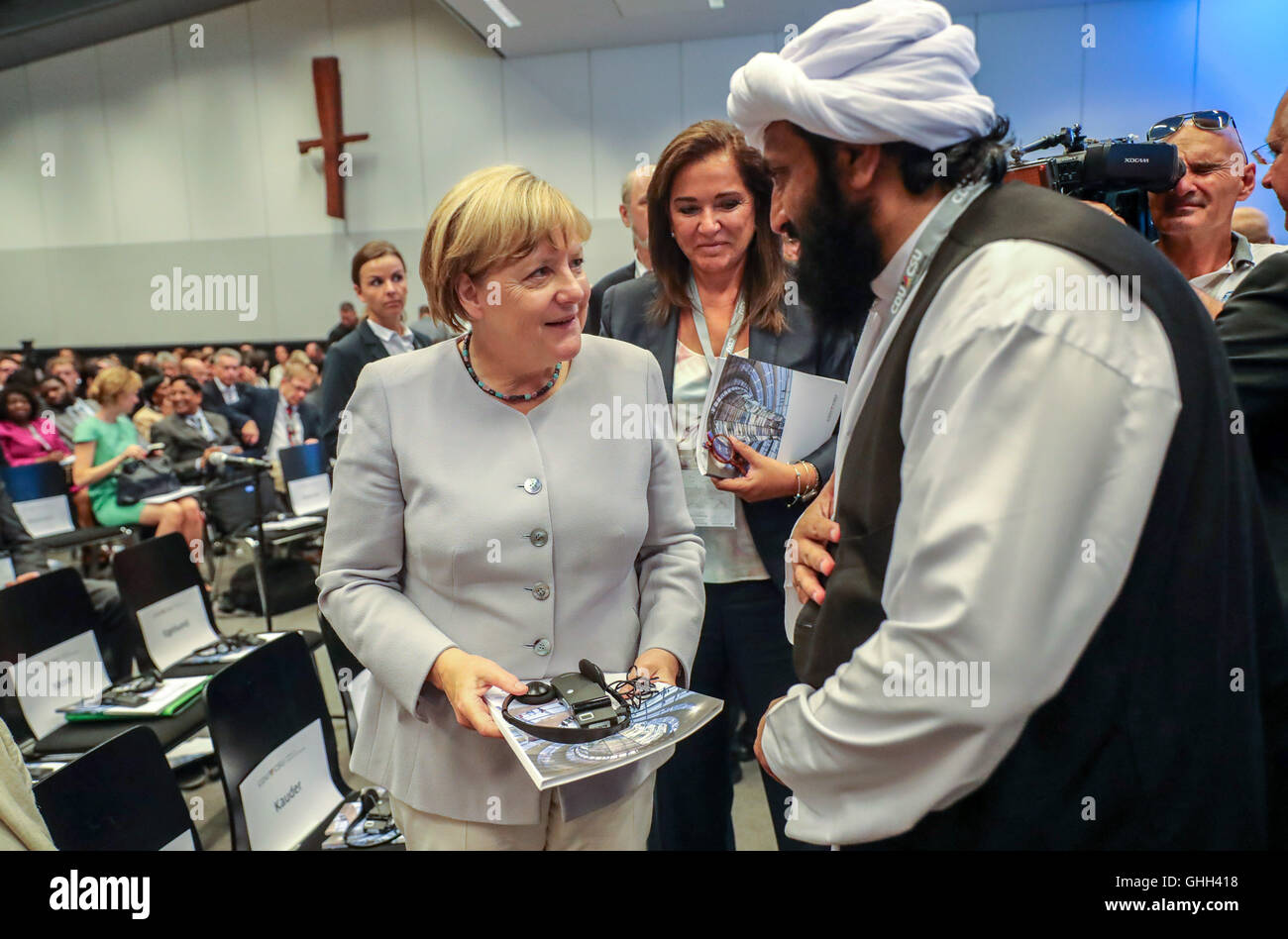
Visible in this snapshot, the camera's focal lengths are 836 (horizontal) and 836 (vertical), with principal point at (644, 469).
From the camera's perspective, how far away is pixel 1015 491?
763mm

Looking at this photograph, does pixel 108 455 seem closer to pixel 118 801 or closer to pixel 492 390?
pixel 118 801

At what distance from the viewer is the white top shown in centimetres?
180

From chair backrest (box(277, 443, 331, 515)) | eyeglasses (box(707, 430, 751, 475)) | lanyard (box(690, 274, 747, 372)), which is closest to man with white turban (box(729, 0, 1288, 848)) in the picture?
eyeglasses (box(707, 430, 751, 475))

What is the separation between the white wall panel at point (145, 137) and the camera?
11094 mm

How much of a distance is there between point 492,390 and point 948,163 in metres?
0.76

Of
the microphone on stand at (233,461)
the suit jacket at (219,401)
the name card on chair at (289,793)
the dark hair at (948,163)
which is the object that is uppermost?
the dark hair at (948,163)

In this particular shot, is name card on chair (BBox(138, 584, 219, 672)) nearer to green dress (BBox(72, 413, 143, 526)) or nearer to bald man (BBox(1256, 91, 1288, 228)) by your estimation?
green dress (BBox(72, 413, 143, 526))

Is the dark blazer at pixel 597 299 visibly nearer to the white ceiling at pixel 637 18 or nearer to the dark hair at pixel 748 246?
the dark hair at pixel 748 246

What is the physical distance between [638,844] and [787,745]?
0.57 meters

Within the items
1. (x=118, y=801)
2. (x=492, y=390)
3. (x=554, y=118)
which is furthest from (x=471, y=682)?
(x=554, y=118)

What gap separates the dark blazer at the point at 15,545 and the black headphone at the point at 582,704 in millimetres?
3302

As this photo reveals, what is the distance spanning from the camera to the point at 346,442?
135 cm

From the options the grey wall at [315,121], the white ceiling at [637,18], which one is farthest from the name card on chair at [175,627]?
the grey wall at [315,121]
